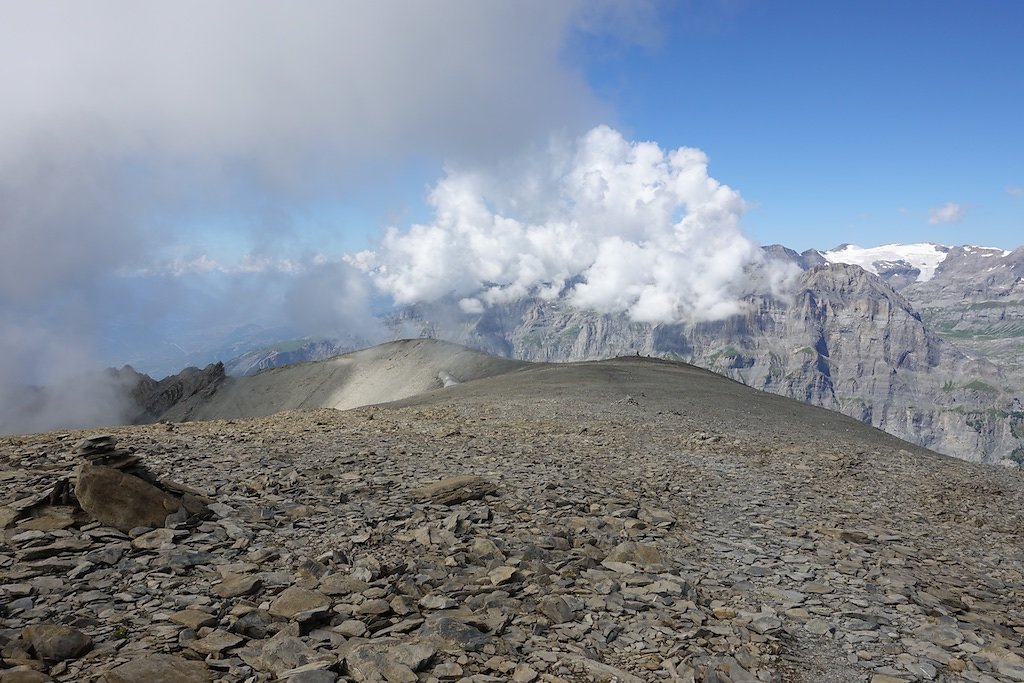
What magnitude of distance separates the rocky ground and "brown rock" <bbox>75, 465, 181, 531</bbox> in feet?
0.11

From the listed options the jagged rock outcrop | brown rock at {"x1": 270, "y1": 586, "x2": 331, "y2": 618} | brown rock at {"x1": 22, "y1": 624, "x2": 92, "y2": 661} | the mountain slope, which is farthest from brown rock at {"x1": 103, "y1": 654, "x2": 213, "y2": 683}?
the jagged rock outcrop

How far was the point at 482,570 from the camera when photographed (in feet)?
30.2

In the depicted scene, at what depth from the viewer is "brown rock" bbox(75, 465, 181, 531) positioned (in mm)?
9328

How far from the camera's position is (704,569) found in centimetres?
1016

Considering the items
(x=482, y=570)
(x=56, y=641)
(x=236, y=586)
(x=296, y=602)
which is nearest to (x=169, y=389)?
(x=236, y=586)

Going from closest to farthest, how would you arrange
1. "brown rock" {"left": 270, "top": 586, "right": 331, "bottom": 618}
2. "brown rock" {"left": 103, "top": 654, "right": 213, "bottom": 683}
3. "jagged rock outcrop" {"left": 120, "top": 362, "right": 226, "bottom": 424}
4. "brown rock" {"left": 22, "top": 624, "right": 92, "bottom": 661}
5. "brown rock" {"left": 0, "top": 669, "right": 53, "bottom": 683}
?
"brown rock" {"left": 0, "top": 669, "right": 53, "bottom": 683}, "brown rock" {"left": 103, "top": 654, "right": 213, "bottom": 683}, "brown rock" {"left": 22, "top": 624, "right": 92, "bottom": 661}, "brown rock" {"left": 270, "top": 586, "right": 331, "bottom": 618}, "jagged rock outcrop" {"left": 120, "top": 362, "right": 226, "bottom": 424}

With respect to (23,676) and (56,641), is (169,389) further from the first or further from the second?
(23,676)

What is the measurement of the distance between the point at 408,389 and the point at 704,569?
74.5 metres

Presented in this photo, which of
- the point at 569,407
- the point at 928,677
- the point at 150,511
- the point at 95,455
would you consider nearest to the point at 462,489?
the point at 150,511

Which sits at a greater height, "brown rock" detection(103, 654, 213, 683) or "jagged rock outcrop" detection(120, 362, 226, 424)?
"jagged rock outcrop" detection(120, 362, 226, 424)

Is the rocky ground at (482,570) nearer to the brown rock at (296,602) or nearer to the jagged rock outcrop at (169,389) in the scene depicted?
the brown rock at (296,602)

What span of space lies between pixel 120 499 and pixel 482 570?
609 centimetres

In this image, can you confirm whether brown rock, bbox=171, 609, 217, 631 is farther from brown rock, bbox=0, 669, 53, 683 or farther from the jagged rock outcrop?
the jagged rock outcrop

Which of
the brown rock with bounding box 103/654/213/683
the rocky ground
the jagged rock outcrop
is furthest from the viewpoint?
the jagged rock outcrop
